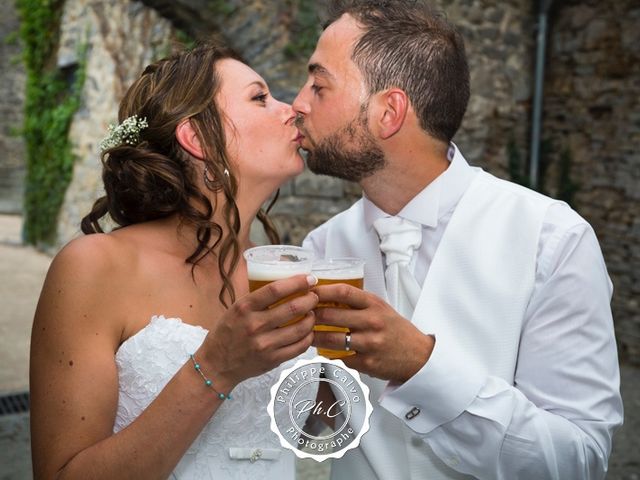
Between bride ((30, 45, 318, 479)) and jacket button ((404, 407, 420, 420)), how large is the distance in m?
0.36

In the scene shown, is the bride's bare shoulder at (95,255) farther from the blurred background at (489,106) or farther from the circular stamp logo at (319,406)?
the blurred background at (489,106)

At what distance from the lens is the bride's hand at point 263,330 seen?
142 cm

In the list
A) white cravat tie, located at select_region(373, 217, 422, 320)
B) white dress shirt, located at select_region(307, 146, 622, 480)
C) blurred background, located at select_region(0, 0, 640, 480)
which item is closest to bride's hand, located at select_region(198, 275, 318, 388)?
white dress shirt, located at select_region(307, 146, 622, 480)

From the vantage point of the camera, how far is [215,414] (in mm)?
2156

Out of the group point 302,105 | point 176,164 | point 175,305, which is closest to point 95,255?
point 175,305

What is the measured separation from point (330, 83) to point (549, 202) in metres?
0.81

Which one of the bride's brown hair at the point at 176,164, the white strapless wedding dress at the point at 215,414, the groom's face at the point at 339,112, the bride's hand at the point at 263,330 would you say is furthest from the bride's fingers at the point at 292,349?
the groom's face at the point at 339,112

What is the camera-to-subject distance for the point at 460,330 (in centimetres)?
201

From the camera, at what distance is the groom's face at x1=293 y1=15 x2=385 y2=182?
90.4 inches

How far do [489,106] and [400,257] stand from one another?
5855 millimetres

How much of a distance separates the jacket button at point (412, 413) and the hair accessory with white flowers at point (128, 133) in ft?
4.37

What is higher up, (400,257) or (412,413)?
(400,257)

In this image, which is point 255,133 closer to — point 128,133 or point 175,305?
point 128,133

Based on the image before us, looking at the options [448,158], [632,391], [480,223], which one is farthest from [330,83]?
[632,391]
